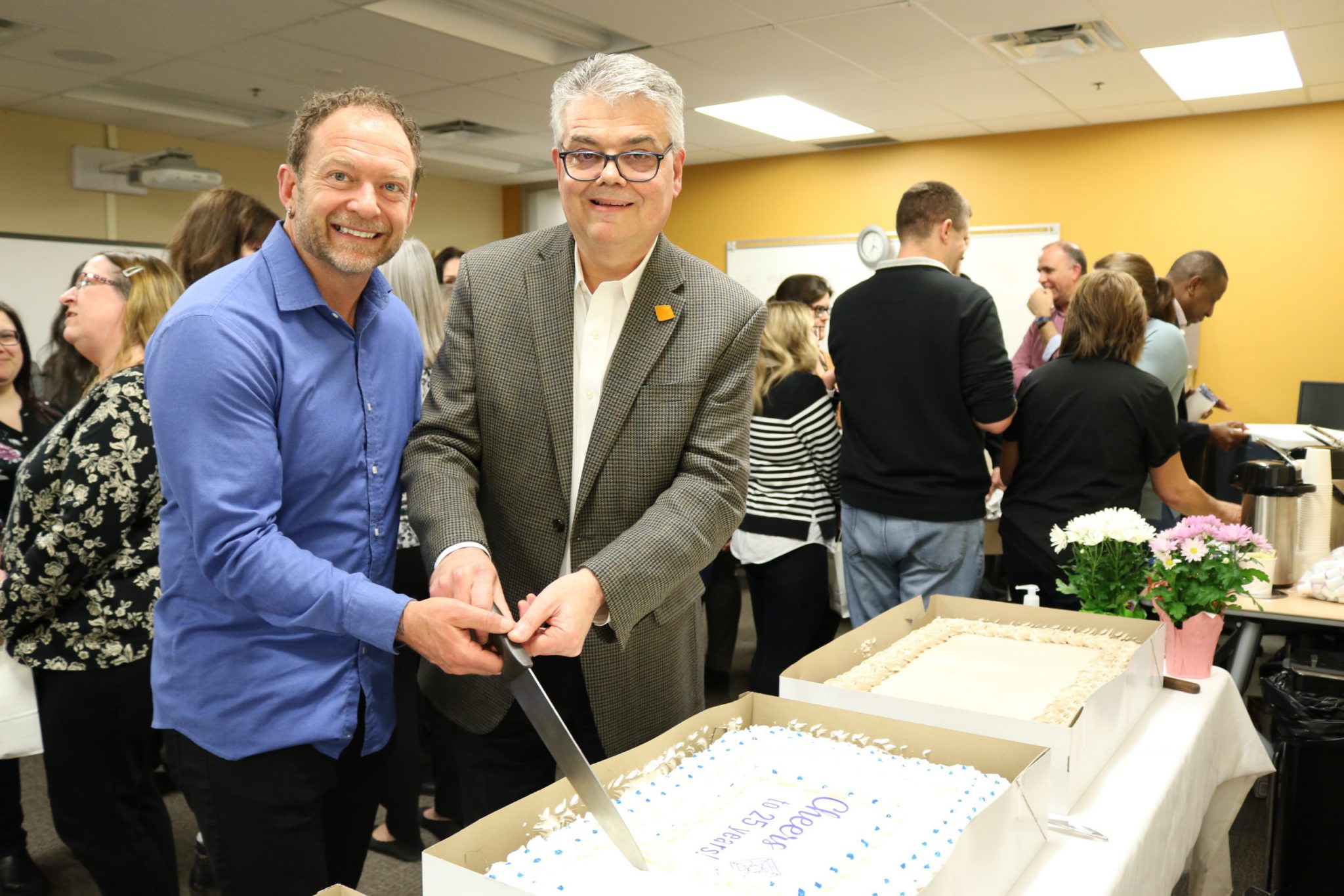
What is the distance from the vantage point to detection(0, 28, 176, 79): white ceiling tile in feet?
15.8

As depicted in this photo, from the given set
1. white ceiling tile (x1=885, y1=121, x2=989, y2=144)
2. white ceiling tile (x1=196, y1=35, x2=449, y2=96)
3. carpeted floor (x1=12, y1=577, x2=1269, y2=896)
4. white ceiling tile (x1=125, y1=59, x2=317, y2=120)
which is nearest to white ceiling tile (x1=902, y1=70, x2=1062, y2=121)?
white ceiling tile (x1=885, y1=121, x2=989, y2=144)

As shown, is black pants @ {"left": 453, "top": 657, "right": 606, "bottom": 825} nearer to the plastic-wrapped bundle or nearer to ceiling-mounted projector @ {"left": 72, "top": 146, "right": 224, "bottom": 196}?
the plastic-wrapped bundle

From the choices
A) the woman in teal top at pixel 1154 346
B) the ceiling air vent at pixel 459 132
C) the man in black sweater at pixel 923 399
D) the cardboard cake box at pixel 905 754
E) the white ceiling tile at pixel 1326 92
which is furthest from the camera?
the ceiling air vent at pixel 459 132

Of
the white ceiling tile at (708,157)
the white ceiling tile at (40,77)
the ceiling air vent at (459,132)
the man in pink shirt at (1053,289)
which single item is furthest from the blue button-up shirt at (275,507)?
the white ceiling tile at (708,157)

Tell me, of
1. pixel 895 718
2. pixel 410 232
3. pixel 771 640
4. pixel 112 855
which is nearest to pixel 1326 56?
pixel 771 640

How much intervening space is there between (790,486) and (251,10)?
333 centimetres

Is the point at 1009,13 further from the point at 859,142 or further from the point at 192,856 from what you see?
the point at 192,856

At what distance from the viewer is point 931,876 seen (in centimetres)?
85

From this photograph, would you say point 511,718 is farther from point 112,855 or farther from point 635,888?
point 112,855

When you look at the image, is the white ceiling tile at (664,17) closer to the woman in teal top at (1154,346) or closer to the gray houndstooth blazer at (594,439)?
the woman in teal top at (1154,346)

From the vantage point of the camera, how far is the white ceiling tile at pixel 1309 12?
4.27 meters

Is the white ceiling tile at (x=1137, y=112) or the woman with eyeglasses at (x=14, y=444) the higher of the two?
the white ceiling tile at (x=1137, y=112)

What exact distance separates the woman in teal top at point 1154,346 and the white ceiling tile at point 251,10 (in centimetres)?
334

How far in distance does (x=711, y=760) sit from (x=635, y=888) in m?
0.26
